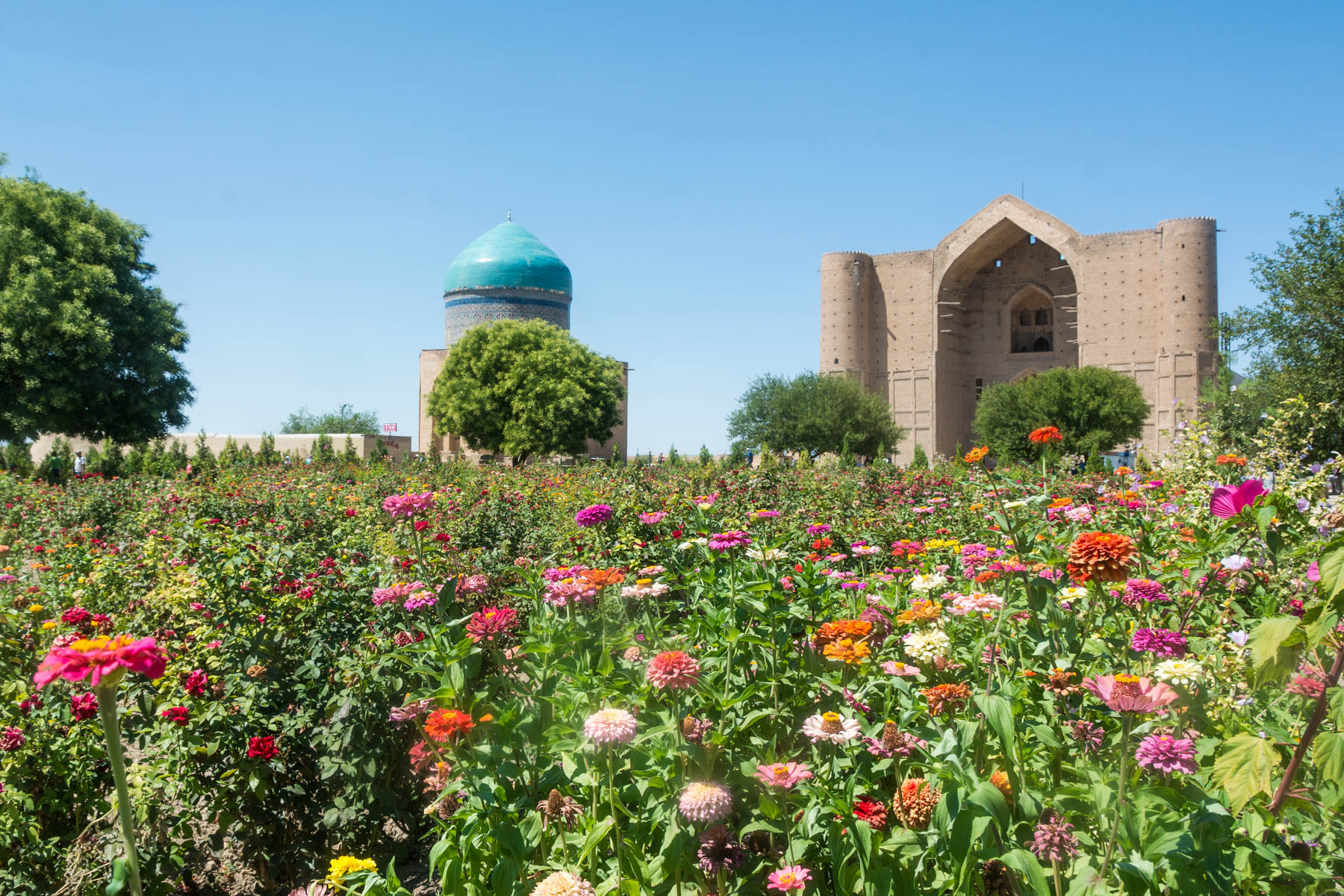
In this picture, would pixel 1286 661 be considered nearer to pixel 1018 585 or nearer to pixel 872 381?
pixel 1018 585

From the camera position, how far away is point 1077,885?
4.40 feet

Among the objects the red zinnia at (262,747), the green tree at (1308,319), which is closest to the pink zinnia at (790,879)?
the red zinnia at (262,747)

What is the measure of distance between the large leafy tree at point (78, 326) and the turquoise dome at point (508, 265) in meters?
16.5

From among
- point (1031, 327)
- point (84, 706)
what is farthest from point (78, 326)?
point (1031, 327)

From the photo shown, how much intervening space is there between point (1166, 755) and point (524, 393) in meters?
25.1

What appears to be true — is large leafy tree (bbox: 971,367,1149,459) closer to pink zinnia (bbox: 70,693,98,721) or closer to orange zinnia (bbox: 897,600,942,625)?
orange zinnia (bbox: 897,600,942,625)

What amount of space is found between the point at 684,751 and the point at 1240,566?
1.28 m

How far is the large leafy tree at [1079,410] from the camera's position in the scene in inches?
1009

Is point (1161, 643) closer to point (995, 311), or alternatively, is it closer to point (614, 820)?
point (614, 820)

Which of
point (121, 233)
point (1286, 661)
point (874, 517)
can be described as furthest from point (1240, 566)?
point (121, 233)

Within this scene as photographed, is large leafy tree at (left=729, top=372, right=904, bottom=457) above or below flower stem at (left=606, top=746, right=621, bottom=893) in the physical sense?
above

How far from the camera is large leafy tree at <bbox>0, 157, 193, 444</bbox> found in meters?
16.1

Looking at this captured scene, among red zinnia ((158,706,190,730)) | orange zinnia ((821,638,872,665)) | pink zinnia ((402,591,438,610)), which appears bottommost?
red zinnia ((158,706,190,730))

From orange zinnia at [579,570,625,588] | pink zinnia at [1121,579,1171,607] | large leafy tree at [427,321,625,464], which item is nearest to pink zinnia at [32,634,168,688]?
orange zinnia at [579,570,625,588]
